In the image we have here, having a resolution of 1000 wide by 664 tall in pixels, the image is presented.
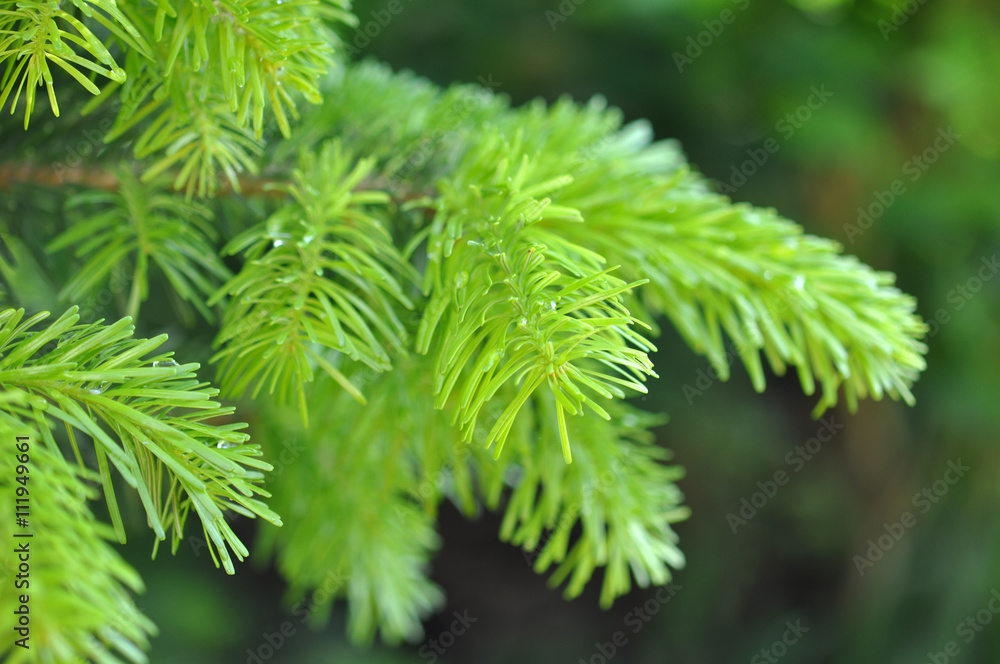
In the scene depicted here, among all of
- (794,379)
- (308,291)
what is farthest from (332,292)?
(794,379)

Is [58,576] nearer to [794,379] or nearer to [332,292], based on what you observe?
[332,292]

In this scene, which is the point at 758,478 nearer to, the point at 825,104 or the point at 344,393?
the point at 825,104

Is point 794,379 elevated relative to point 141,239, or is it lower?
elevated

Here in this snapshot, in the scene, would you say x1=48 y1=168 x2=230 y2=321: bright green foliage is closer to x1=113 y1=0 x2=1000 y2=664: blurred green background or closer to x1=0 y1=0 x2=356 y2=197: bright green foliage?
x1=0 y1=0 x2=356 y2=197: bright green foliage

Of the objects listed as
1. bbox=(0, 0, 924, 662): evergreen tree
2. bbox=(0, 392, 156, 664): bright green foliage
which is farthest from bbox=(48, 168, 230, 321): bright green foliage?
bbox=(0, 392, 156, 664): bright green foliage

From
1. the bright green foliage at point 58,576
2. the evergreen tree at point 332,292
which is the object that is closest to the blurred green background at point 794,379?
the evergreen tree at point 332,292
